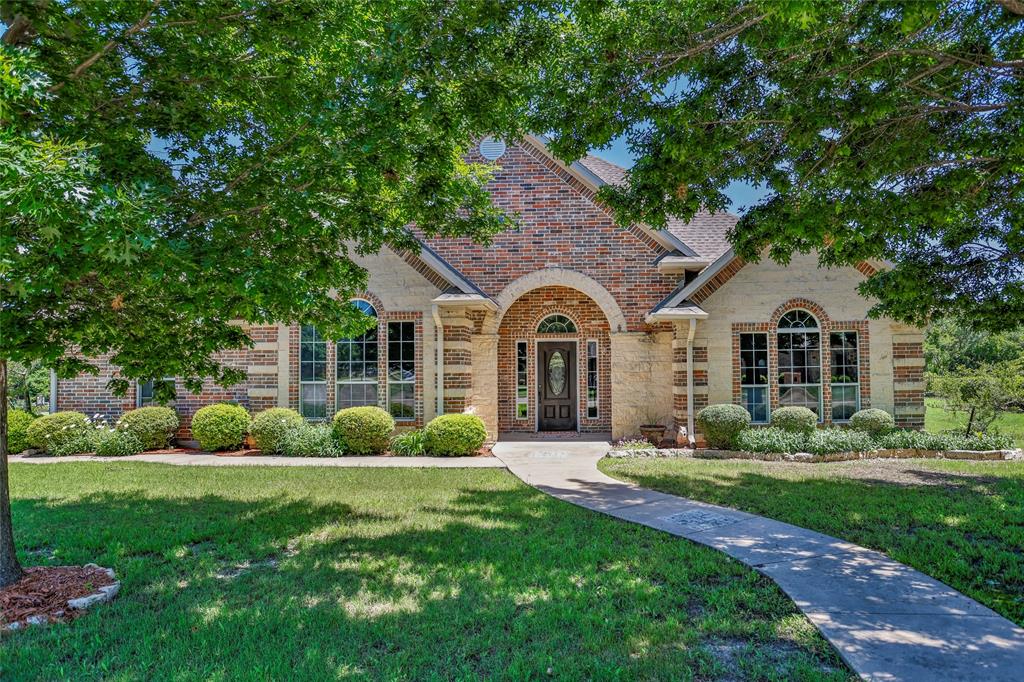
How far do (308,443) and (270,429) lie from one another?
95 centimetres

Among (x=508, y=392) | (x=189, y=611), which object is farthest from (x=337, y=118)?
(x=508, y=392)

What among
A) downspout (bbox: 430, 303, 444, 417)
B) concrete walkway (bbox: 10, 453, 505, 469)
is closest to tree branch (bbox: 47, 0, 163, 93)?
concrete walkway (bbox: 10, 453, 505, 469)

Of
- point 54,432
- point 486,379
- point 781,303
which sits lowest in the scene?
point 54,432

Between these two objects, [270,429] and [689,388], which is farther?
[689,388]

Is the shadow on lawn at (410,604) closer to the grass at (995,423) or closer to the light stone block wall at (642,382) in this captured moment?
the light stone block wall at (642,382)

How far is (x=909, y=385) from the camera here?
43.0ft

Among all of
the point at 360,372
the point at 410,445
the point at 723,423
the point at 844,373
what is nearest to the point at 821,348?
the point at 844,373

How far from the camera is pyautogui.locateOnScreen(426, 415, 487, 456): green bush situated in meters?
12.5

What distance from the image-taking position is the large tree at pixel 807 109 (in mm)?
5219

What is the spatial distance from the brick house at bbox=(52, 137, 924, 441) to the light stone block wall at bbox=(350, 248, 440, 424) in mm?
33

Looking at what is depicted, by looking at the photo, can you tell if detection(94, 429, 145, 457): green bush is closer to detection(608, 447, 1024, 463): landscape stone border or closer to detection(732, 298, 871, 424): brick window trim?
detection(608, 447, 1024, 463): landscape stone border

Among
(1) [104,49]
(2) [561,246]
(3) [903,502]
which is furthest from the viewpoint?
(2) [561,246]

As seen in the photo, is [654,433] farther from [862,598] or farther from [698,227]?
[862,598]

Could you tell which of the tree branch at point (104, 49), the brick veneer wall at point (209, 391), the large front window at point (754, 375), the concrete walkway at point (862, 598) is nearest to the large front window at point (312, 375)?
the brick veneer wall at point (209, 391)
